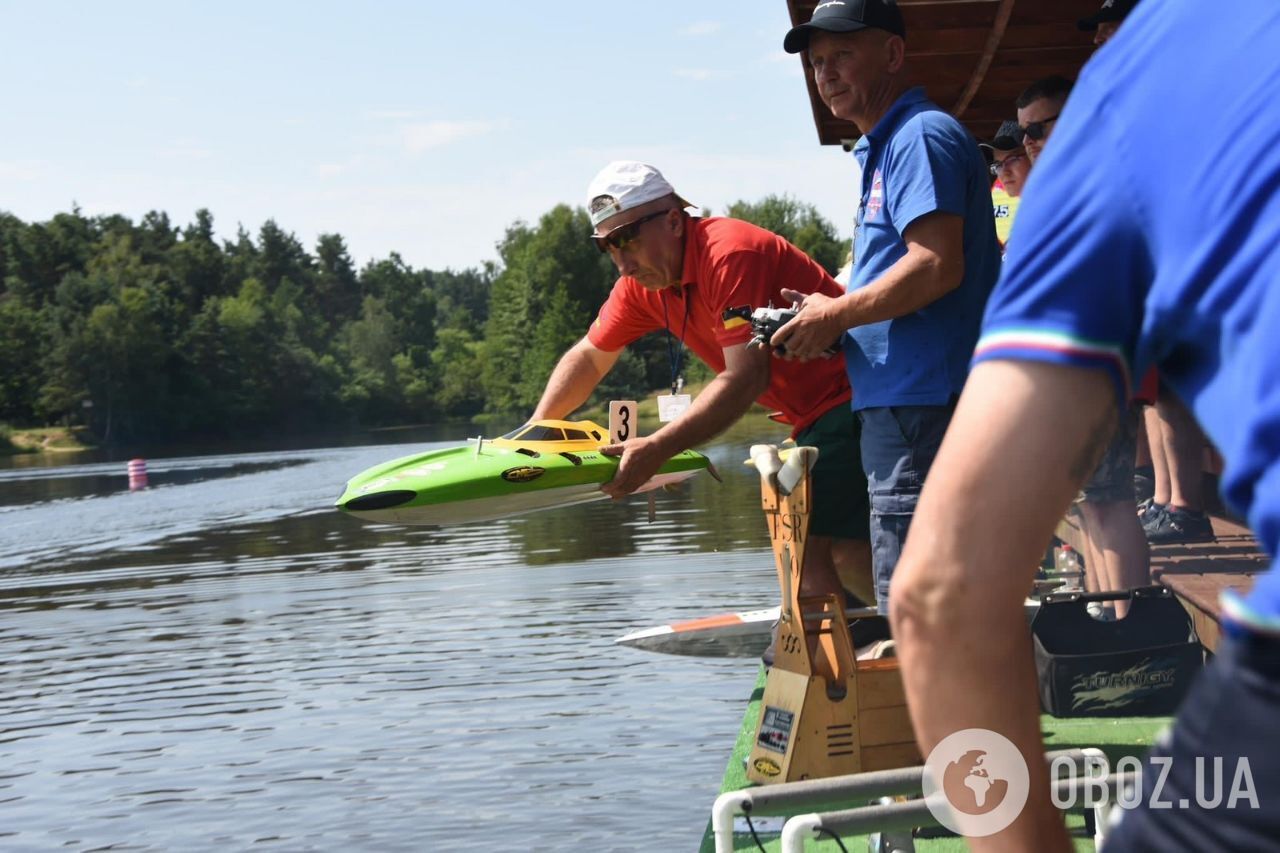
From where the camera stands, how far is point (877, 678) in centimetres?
433

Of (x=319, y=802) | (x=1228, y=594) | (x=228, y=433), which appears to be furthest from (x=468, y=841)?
(x=228, y=433)

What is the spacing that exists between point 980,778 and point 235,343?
13271 centimetres

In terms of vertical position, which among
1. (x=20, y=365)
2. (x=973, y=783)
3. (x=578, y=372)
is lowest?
(x=973, y=783)

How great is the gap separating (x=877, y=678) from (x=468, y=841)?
3.94 m

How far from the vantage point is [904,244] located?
4.04 meters

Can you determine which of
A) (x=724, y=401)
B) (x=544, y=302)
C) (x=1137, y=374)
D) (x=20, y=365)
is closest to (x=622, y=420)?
(x=724, y=401)

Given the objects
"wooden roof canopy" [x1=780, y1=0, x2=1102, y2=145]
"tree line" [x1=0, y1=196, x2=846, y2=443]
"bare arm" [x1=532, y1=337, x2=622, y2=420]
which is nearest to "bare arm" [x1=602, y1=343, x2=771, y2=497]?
"bare arm" [x1=532, y1=337, x2=622, y2=420]

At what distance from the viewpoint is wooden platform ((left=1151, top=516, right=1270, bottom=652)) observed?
515 cm

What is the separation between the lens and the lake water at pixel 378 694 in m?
8.20

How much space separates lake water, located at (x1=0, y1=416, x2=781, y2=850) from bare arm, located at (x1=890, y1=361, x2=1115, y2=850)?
20.5 ft

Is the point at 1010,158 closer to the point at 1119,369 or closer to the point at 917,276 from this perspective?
the point at 917,276

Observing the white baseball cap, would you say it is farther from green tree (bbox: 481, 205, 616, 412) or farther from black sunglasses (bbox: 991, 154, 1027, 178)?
green tree (bbox: 481, 205, 616, 412)

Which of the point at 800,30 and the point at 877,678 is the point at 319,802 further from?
the point at 800,30

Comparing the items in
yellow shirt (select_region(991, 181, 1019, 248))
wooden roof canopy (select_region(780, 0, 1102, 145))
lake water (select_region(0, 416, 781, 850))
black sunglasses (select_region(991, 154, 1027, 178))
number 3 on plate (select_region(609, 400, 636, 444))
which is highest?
wooden roof canopy (select_region(780, 0, 1102, 145))
